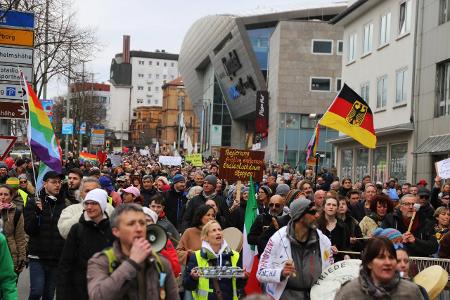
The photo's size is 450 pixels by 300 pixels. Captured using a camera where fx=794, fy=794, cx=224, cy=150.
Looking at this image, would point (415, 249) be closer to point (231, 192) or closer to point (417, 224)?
point (417, 224)

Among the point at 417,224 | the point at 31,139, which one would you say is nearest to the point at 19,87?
the point at 31,139

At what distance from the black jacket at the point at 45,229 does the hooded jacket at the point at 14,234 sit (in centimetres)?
39

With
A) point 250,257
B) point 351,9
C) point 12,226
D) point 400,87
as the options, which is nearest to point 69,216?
point 12,226

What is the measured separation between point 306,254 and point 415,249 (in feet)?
7.58

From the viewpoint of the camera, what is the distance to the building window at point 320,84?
204ft

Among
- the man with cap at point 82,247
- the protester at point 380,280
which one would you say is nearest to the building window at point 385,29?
the man with cap at point 82,247

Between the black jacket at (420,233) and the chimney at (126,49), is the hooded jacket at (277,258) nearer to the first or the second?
the black jacket at (420,233)

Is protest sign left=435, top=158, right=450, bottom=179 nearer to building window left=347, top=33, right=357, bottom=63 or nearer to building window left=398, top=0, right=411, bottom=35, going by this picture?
building window left=398, top=0, right=411, bottom=35

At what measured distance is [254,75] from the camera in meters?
71.0

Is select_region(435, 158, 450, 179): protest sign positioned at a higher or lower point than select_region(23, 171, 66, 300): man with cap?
higher

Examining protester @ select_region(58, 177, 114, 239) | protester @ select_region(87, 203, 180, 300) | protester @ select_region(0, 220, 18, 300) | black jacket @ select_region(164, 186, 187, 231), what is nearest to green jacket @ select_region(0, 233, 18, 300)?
protester @ select_region(0, 220, 18, 300)

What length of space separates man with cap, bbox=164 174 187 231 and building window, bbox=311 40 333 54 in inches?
1909

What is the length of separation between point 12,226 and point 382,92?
2601 cm

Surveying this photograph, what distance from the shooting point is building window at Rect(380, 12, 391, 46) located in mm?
32656
